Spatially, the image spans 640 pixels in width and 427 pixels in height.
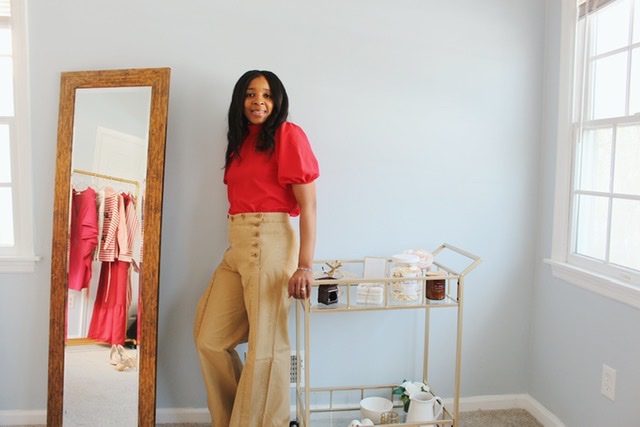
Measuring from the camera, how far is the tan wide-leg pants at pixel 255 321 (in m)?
1.98

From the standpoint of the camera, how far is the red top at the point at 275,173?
1.97 m

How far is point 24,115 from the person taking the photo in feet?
7.60

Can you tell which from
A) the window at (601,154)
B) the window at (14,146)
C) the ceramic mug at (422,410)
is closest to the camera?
the window at (601,154)

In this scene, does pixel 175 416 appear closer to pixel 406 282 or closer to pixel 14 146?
pixel 406 282

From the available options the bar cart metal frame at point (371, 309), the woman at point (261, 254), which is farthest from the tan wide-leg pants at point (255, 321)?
the bar cart metal frame at point (371, 309)

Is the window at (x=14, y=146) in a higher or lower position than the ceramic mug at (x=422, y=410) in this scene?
higher

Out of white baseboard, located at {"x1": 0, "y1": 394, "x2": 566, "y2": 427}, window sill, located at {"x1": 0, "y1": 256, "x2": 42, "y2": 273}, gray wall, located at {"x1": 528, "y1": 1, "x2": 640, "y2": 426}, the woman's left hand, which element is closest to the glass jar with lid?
the woman's left hand

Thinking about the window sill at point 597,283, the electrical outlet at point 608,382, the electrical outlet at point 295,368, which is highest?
the window sill at point 597,283

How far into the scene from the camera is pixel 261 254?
2.00 meters

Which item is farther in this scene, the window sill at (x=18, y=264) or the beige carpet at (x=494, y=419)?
the beige carpet at (x=494, y=419)

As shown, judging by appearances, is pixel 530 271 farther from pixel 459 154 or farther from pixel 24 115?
pixel 24 115

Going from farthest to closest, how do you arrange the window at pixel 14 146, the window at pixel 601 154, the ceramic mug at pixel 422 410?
1. the window at pixel 14 146
2. the ceramic mug at pixel 422 410
3. the window at pixel 601 154

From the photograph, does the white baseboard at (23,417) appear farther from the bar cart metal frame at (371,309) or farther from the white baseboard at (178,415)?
the bar cart metal frame at (371,309)

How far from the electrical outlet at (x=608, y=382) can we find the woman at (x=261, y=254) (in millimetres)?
1241
